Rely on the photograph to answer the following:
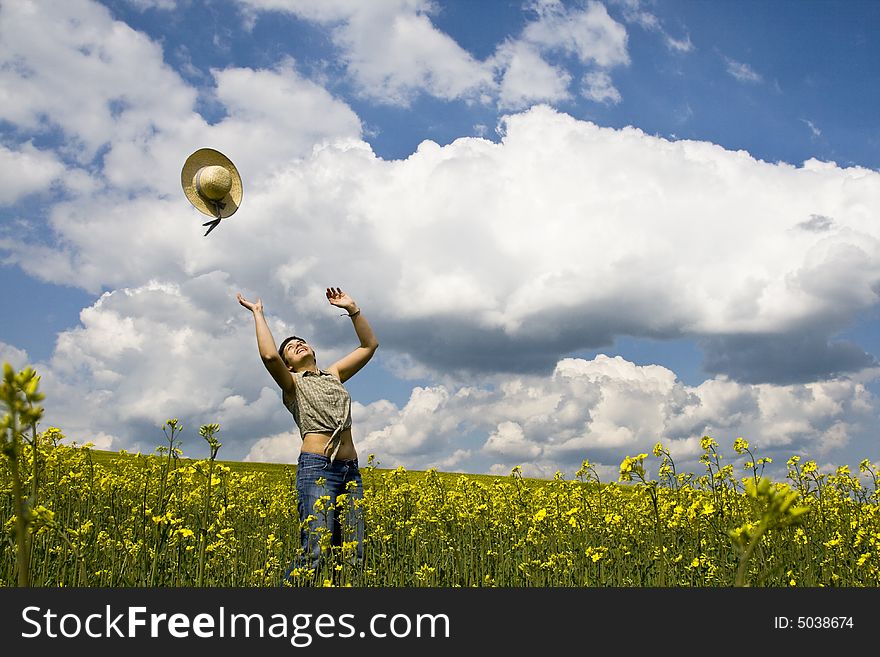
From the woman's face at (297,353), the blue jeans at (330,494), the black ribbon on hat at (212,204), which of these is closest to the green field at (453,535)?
the blue jeans at (330,494)

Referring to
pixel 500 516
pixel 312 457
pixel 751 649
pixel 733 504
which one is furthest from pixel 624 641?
pixel 733 504

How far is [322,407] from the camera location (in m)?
5.65

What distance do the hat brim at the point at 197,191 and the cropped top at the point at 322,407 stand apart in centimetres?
196

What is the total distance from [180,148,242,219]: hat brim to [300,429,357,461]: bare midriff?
241cm

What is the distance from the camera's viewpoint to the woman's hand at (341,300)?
6.46m

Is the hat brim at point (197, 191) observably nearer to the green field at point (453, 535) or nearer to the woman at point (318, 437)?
the woman at point (318, 437)

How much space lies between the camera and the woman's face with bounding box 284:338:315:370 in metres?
6.07

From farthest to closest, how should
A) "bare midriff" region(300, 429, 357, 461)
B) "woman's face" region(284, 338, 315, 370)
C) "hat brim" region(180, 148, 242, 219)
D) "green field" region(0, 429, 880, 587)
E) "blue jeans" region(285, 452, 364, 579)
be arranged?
1. "hat brim" region(180, 148, 242, 219)
2. "woman's face" region(284, 338, 315, 370)
3. "bare midriff" region(300, 429, 357, 461)
4. "blue jeans" region(285, 452, 364, 579)
5. "green field" region(0, 429, 880, 587)

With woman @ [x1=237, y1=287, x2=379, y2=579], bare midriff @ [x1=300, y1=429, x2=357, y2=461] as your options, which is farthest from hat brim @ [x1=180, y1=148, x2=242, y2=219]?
bare midriff @ [x1=300, y1=429, x2=357, y2=461]

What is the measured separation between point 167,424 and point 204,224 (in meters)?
2.67

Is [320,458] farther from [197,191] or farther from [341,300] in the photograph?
[197,191]

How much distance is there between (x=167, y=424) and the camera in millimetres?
4141

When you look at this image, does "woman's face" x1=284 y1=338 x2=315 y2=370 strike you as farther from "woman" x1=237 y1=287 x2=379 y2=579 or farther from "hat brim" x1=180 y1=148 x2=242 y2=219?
"hat brim" x1=180 y1=148 x2=242 y2=219

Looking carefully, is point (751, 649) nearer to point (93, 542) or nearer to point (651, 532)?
point (93, 542)
